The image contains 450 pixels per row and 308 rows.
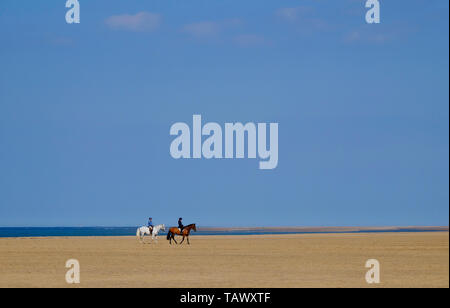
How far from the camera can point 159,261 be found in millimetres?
33531

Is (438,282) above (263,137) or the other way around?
the other way around

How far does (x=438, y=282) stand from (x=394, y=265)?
6596 mm
